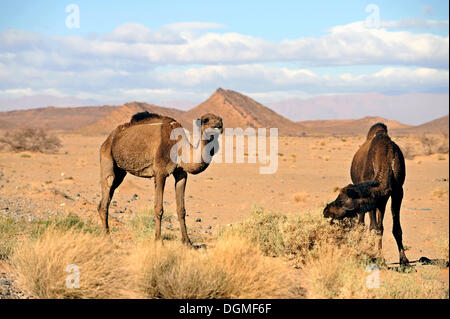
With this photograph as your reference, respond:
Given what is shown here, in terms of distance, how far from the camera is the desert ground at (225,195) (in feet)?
43.1

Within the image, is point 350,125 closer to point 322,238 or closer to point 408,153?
point 408,153

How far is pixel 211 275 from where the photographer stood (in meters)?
6.52

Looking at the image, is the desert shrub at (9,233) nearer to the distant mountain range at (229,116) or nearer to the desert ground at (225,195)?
the desert ground at (225,195)

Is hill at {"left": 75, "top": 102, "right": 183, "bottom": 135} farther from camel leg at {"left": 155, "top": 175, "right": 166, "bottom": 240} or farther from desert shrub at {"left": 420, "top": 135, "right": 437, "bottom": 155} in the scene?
camel leg at {"left": 155, "top": 175, "right": 166, "bottom": 240}

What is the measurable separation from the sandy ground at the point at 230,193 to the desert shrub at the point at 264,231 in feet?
1.37

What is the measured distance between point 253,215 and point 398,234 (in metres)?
2.67

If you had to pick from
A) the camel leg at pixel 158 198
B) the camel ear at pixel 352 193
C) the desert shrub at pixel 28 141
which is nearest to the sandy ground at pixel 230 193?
the camel ear at pixel 352 193

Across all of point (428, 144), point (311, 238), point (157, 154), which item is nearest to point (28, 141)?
point (428, 144)

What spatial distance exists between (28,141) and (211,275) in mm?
38759

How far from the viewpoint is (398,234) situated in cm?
964

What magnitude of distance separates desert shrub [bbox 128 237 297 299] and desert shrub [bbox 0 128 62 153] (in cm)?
3740

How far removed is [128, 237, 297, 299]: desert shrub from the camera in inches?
255

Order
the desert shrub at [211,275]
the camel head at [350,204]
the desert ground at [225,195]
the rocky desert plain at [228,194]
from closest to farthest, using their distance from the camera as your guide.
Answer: the desert shrub at [211,275] → the camel head at [350,204] → the rocky desert plain at [228,194] → the desert ground at [225,195]
